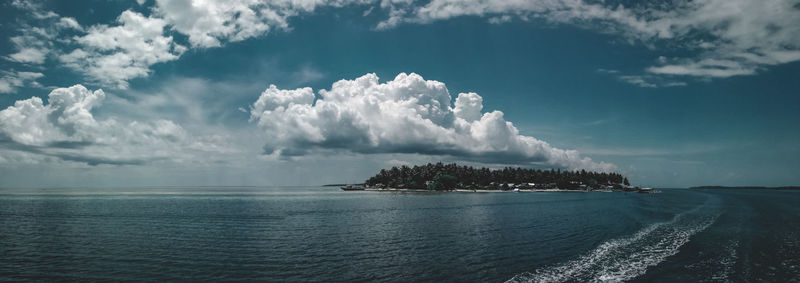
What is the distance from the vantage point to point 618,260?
34.5 metres

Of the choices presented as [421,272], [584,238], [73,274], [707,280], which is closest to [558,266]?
[707,280]

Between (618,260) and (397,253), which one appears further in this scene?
(397,253)

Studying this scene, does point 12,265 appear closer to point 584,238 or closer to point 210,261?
point 210,261

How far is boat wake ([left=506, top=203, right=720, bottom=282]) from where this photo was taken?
28562 mm

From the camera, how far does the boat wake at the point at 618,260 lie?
93.7 feet

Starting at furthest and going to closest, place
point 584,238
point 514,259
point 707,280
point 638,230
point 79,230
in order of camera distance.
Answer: point 638,230 → point 79,230 → point 584,238 → point 514,259 → point 707,280

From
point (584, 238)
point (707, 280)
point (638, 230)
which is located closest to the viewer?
point (707, 280)

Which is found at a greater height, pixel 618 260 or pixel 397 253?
pixel 397 253

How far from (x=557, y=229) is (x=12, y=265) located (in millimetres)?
60675

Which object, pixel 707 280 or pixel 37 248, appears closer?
pixel 707 280

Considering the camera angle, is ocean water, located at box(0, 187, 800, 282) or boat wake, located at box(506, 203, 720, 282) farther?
ocean water, located at box(0, 187, 800, 282)

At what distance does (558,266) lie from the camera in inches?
1260

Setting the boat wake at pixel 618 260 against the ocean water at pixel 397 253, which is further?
the ocean water at pixel 397 253

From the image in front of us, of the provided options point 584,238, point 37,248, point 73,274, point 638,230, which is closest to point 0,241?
point 37,248
